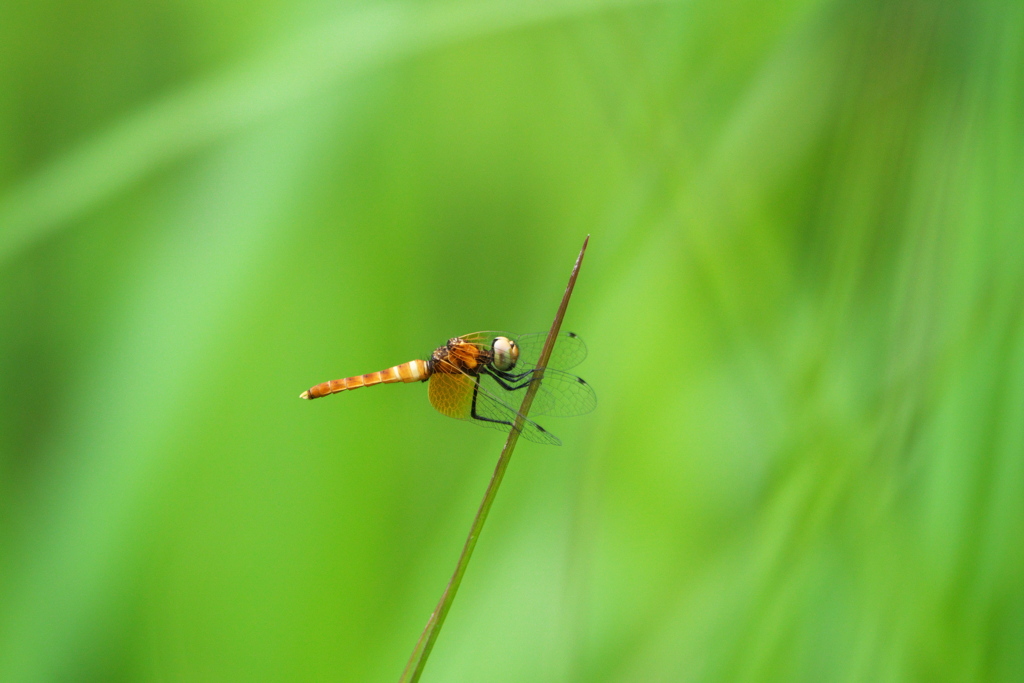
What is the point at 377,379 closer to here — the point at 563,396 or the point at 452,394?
the point at 452,394

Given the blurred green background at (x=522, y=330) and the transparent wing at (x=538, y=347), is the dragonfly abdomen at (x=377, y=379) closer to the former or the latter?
the blurred green background at (x=522, y=330)

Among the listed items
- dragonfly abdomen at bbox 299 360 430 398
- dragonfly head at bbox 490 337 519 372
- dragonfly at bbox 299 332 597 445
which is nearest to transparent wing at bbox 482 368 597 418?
dragonfly at bbox 299 332 597 445

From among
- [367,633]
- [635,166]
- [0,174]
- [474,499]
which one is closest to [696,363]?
[635,166]

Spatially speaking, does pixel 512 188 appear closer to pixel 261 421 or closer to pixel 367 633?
pixel 261 421

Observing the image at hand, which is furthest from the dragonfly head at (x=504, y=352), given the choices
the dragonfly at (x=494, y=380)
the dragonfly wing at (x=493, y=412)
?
the dragonfly wing at (x=493, y=412)

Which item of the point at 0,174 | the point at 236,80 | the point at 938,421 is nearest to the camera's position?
the point at 938,421

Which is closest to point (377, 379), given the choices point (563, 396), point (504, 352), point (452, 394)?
point (452, 394)

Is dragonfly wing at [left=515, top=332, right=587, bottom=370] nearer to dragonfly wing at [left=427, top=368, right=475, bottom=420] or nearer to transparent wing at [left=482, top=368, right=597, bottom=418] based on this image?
transparent wing at [left=482, top=368, right=597, bottom=418]
